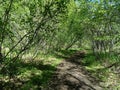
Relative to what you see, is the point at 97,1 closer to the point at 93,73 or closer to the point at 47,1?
the point at 93,73

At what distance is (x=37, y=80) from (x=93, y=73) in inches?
278

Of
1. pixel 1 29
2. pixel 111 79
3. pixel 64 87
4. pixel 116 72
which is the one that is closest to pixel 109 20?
pixel 116 72

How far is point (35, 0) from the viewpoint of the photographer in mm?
10508

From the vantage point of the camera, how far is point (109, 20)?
22.5 meters

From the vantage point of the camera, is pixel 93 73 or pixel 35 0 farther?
pixel 93 73

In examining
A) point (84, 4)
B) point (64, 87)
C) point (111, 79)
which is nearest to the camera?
point (64, 87)

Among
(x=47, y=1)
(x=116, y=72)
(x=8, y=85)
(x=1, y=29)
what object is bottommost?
(x=116, y=72)

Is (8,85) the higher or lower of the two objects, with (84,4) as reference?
lower

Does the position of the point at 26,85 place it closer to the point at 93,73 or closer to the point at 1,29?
the point at 1,29

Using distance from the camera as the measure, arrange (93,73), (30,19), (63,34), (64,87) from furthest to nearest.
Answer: (63,34) < (93,73) < (64,87) < (30,19)

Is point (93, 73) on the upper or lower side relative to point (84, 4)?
lower

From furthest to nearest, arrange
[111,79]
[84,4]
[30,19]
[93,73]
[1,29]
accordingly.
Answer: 1. [84,4]
2. [93,73]
3. [111,79]
4. [30,19]
5. [1,29]

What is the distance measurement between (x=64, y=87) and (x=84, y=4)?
11697 mm

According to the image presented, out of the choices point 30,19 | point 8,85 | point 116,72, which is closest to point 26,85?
point 8,85
